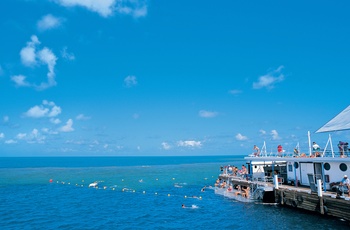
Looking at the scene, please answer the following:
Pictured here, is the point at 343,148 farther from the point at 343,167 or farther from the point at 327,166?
the point at 327,166

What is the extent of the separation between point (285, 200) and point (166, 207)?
17.9 m

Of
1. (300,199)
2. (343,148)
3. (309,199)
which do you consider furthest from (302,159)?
(309,199)

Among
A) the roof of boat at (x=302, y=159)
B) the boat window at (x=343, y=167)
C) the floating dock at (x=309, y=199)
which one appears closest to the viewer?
the floating dock at (x=309, y=199)

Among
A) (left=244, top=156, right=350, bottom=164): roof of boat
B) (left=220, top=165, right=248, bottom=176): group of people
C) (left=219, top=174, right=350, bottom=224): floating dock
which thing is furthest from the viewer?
(left=220, top=165, right=248, bottom=176): group of people

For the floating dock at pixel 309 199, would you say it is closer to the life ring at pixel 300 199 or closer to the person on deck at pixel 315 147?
the life ring at pixel 300 199

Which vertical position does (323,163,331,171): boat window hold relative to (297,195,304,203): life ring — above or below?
above

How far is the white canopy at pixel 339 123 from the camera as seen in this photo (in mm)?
37897

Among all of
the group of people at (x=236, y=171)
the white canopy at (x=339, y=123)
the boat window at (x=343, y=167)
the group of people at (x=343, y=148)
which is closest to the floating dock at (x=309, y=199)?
the boat window at (x=343, y=167)

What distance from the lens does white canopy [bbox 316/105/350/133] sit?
124ft

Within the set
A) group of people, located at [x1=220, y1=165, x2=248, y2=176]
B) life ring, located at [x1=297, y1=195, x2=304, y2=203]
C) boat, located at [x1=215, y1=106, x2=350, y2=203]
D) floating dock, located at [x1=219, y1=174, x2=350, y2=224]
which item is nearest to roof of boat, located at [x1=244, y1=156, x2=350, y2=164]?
boat, located at [x1=215, y1=106, x2=350, y2=203]

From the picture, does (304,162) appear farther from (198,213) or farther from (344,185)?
(198,213)

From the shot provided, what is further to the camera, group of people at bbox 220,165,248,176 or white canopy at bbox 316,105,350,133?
group of people at bbox 220,165,248,176

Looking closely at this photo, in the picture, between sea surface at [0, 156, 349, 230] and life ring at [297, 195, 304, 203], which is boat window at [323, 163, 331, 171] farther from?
sea surface at [0, 156, 349, 230]

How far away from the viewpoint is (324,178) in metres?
37.0
